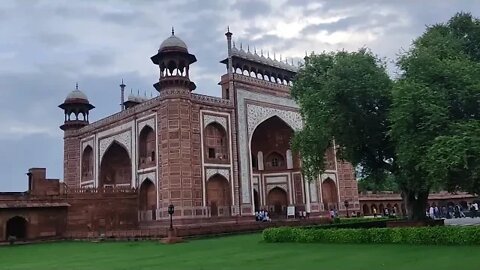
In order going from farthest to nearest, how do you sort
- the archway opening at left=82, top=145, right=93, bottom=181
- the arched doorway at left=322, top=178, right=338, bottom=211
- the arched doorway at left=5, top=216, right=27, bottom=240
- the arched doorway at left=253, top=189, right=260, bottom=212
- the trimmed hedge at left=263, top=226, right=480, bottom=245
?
the archway opening at left=82, top=145, right=93, bottom=181 → the arched doorway at left=322, top=178, right=338, bottom=211 → the arched doorway at left=253, top=189, right=260, bottom=212 → the arched doorway at left=5, top=216, right=27, bottom=240 → the trimmed hedge at left=263, top=226, right=480, bottom=245

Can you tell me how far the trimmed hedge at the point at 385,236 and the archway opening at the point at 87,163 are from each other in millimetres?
20554

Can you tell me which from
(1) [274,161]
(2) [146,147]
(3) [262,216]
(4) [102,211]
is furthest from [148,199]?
(1) [274,161]

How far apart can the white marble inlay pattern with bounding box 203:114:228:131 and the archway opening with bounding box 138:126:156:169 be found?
2.98m

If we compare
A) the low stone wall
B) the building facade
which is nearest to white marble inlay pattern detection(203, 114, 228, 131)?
the building facade

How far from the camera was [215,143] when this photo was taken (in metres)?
27.2

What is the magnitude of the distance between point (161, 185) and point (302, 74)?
1019 cm

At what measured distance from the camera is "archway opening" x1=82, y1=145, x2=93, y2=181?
32.9m

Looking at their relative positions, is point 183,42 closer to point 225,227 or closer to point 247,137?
point 247,137

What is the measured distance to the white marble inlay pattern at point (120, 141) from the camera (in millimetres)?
28688

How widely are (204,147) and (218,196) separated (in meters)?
2.74

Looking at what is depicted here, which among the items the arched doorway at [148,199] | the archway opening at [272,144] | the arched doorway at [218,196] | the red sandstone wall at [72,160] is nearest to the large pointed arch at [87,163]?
the red sandstone wall at [72,160]

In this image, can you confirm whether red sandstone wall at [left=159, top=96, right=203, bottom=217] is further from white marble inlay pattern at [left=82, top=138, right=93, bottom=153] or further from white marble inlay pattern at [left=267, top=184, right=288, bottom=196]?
white marble inlay pattern at [left=82, top=138, right=93, bottom=153]

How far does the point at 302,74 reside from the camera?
18.5 metres

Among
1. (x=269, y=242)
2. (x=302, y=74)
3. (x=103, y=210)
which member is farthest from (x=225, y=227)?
(x=103, y=210)
